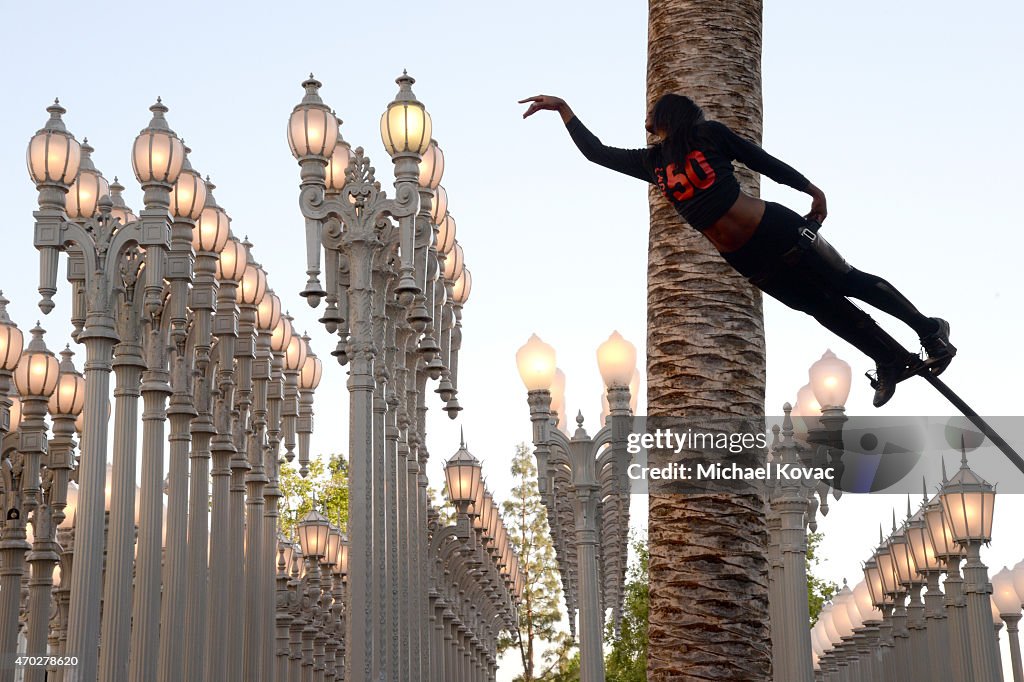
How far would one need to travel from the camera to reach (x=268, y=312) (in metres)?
21.2

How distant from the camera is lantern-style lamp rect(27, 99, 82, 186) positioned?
15.8m

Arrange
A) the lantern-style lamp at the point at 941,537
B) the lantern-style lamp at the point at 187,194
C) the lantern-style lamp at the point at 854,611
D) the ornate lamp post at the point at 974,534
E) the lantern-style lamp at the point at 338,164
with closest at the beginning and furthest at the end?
the lantern-style lamp at the point at 338,164 → the lantern-style lamp at the point at 187,194 → the ornate lamp post at the point at 974,534 → the lantern-style lamp at the point at 941,537 → the lantern-style lamp at the point at 854,611

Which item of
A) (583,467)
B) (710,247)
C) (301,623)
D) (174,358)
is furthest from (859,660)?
(710,247)

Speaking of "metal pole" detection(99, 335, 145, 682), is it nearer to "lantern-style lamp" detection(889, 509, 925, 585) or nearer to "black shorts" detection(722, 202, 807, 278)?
"black shorts" detection(722, 202, 807, 278)

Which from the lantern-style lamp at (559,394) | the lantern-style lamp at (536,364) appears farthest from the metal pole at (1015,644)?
the lantern-style lamp at (536,364)

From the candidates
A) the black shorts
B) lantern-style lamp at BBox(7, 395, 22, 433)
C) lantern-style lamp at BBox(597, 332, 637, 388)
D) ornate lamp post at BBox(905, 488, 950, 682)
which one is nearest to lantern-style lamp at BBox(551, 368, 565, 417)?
lantern-style lamp at BBox(597, 332, 637, 388)

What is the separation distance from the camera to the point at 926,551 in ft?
78.4

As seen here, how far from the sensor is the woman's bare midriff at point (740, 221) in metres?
6.84

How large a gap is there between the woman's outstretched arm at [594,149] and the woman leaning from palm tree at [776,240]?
0.29 meters

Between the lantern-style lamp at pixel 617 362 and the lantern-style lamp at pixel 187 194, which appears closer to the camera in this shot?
the lantern-style lamp at pixel 187 194

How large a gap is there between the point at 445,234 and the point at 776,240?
1315cm

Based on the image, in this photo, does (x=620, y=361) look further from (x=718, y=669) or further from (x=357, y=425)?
(x=718, y=669)

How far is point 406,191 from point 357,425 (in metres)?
2.41

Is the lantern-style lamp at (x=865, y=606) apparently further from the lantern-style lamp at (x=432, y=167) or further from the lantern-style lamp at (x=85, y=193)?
the lantern-style lamp at (x=85, y=193)
